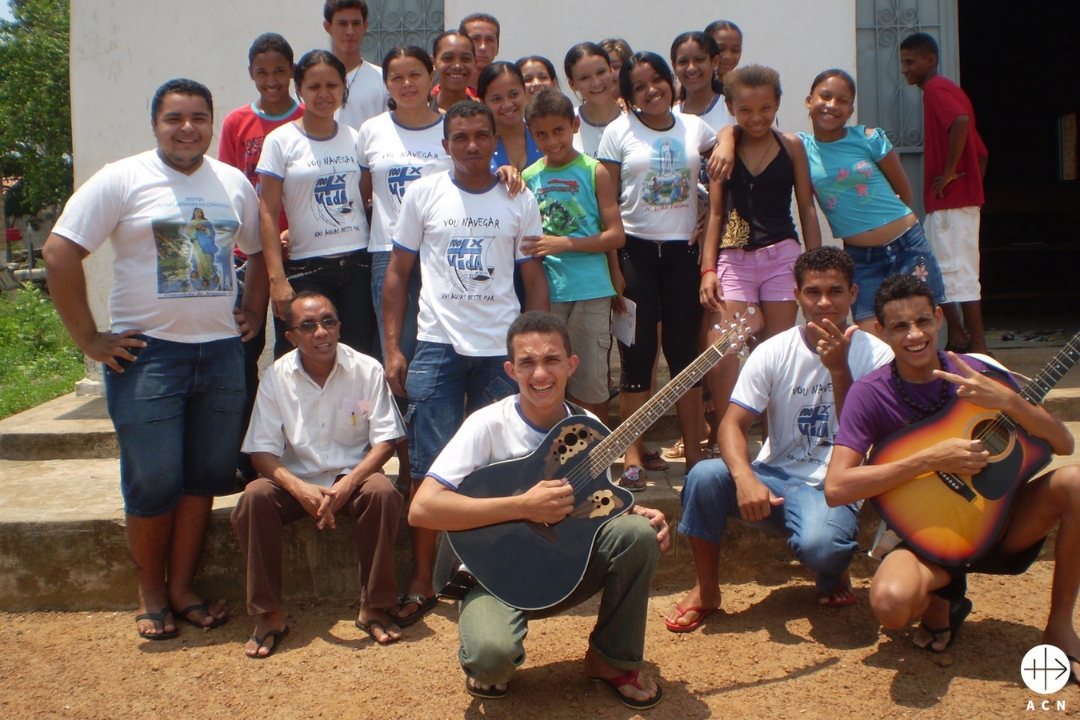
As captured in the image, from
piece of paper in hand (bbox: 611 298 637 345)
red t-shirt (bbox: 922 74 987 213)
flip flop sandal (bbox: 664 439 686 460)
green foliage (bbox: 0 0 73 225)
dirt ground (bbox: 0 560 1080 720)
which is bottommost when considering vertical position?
dirt ground (bbox: 0 560 1080 720)

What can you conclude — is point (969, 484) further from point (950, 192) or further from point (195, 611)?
point (195, 611)

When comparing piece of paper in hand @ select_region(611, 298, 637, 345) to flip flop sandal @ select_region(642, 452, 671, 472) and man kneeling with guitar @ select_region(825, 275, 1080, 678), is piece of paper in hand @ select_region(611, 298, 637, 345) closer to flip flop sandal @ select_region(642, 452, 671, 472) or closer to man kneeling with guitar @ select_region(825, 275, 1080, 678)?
flip flop sandal @ select_region(642, 452, 671, 472)

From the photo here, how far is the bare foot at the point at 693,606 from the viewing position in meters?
3.53

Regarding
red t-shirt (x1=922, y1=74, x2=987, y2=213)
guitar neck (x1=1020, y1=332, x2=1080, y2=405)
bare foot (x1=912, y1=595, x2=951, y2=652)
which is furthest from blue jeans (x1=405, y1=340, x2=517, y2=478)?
red t-shirt (x1=922, y1=74, x2=987, y2=213)

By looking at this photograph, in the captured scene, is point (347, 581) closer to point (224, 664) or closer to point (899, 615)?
point (224, 664)

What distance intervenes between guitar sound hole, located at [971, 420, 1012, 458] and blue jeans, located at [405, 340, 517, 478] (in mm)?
1667

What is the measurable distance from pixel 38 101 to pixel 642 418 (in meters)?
26.6

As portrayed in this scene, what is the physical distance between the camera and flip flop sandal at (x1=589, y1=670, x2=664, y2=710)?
2977 mm

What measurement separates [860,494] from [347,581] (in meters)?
2.14

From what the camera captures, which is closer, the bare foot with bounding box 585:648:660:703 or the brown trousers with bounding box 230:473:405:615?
the bare foot with bounding box 585:648:660:703

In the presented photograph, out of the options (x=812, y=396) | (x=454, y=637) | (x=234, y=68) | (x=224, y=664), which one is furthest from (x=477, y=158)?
(x=234, y=68)

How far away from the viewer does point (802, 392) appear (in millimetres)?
3475

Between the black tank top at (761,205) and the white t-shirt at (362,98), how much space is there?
5.73 feet

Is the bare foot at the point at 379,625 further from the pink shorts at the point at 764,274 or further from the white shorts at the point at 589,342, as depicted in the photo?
the pink shorts at the point at 764,274
